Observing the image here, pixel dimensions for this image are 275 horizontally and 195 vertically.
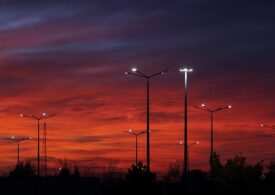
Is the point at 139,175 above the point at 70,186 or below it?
above

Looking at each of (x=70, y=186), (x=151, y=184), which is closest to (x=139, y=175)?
(x=151, y=184)

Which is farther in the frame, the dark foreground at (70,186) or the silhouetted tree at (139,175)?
the dark foreground at (70,186)

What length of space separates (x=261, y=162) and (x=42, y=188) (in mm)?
28818

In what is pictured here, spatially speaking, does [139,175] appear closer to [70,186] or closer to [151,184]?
[151,184]

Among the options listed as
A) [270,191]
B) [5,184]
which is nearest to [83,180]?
[5,184]

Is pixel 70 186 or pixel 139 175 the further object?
pixel 70 186

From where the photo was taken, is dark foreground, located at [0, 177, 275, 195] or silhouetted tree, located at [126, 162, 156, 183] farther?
dark foreground, located at [0, 177, 275, 195]

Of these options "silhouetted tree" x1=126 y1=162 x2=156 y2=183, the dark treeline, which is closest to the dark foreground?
the dark treeline

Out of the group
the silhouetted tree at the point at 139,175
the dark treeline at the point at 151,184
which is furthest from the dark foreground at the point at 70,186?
the silhouetted tree at the point at 139,175

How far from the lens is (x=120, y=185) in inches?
2365

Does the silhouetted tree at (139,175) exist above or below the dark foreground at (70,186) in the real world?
above

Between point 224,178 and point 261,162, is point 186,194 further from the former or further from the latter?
point 261,162

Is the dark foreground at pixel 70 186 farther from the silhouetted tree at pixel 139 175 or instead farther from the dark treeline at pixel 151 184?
the silhouetted tree at pixel 139 175

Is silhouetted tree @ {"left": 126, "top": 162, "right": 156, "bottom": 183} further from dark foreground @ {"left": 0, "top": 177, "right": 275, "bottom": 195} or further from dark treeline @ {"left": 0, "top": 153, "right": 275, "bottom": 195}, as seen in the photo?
dark foreground @ {"left": 0, "top": 177, "right": 275, "bottom": 195}
